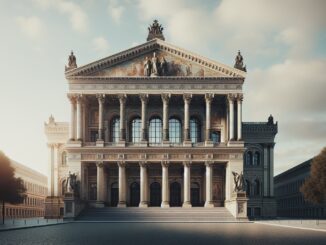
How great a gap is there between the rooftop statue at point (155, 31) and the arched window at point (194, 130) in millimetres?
13239

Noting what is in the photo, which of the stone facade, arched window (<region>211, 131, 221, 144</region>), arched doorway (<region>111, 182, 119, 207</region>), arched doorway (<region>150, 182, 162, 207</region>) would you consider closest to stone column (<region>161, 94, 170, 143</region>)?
arched doorway (<region>150, 182, 162, 207</region>)

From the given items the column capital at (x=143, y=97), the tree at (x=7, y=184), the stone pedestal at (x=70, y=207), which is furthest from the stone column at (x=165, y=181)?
the tree at (x=7, y=184)

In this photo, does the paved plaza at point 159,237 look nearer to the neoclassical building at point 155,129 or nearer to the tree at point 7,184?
the tree at point 7,184

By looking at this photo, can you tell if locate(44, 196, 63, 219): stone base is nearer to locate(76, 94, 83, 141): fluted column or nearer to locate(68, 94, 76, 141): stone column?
locate(68, 94, 76, 141): stone column

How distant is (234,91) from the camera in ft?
224

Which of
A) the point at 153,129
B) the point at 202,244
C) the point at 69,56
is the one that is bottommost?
the point at 202,244

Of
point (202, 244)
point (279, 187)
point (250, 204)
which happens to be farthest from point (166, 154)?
point (279, 187)

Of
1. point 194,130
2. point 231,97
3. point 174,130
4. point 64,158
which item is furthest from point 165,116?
point 64,158

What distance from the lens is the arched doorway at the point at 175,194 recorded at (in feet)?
237

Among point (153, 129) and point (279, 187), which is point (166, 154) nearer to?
point (153, 129)

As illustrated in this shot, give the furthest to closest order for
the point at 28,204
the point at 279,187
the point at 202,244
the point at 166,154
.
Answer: the point at 279,187 < the point at 28,204 < the point at 166,154 < the point at 202,244

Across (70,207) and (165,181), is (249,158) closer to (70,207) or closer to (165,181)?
(165,181)

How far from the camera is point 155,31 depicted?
71438 millimetres

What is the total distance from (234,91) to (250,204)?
739 inches
